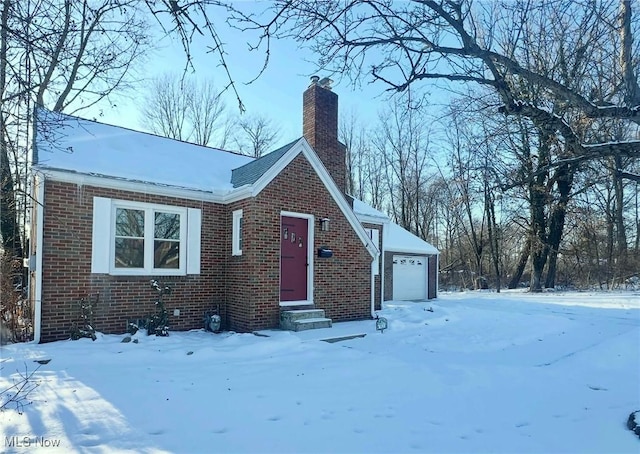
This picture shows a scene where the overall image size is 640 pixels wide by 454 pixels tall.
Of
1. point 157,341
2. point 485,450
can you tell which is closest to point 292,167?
point 157,341

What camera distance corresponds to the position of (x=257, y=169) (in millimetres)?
9625

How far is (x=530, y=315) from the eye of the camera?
39.1 ft

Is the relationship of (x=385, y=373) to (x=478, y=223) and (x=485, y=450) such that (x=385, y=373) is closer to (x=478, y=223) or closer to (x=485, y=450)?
(x=485, y=450)

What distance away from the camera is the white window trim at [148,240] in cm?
830

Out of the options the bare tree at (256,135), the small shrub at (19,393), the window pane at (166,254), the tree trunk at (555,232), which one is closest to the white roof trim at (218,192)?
the window pane at (166,254)

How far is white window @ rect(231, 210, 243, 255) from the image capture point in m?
9.32

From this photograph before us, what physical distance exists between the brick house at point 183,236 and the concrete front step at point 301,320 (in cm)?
19

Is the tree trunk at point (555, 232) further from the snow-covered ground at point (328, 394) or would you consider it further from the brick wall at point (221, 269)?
the brick wall at point (221, 269)

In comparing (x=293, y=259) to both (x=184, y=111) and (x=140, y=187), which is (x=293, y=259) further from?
(x=184, y=111)

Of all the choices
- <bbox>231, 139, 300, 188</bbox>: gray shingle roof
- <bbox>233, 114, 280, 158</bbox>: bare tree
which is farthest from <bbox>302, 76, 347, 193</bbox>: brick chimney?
<bbox>233, 114, 280, 158</bbox>: bare tree

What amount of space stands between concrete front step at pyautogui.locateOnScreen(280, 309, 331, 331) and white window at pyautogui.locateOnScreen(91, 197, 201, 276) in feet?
7.27

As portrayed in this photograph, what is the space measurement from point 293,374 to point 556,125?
4512mm

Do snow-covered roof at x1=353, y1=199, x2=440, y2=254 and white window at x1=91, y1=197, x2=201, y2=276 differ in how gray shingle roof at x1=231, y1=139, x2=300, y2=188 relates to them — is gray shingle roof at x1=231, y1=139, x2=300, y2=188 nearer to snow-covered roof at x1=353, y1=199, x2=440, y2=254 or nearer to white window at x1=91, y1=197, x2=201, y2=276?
white window at x1=91, y1=197, x2=201, y2=276

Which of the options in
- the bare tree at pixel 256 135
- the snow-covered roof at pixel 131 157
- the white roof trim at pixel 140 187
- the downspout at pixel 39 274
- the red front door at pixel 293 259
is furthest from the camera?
the bare tree at pixel 256 135
